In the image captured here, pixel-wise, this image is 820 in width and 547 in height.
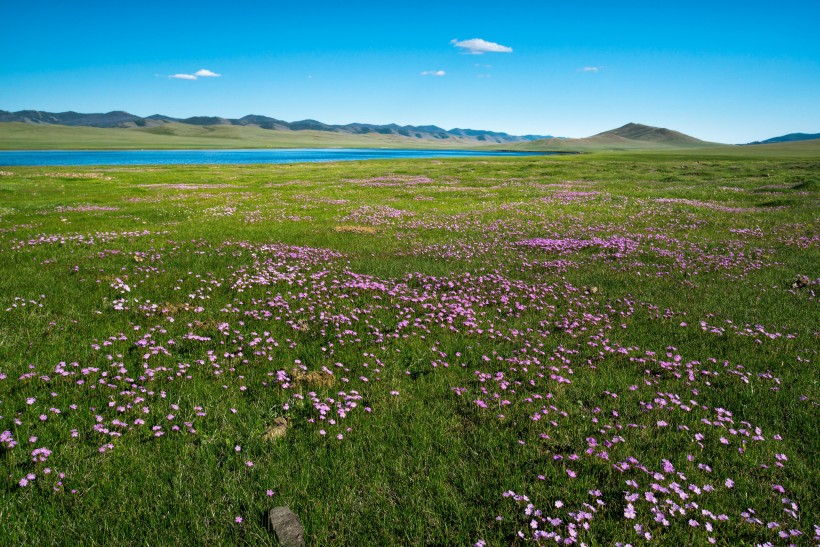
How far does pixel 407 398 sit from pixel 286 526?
9.21 feet

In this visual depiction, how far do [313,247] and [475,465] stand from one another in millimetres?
13172

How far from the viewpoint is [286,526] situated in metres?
4.14

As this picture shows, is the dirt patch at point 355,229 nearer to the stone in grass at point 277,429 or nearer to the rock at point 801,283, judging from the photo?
the stone in grass at point 277,429

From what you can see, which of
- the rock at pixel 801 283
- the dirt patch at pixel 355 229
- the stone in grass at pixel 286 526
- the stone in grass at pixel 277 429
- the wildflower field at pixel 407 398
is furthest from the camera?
the dirt patch at pixel 355 229

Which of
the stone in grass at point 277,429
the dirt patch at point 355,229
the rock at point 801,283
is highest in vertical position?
the dirt patch at point 355,229

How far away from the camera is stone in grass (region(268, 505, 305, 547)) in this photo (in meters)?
4.04

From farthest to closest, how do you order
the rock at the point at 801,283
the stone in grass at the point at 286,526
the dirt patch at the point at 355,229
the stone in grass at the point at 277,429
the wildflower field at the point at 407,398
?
the dirt patch at the point at 355,229 < the rock at the point at 801,283 < the stone in grass at the point at 277,429 < the wildflower field at the point at 407,398 < the stone in grass at the point at 286,526

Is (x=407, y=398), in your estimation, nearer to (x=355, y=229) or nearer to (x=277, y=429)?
(x=277, y=429)

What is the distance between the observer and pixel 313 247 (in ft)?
55.8

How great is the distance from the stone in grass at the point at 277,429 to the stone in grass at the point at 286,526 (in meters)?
1.39

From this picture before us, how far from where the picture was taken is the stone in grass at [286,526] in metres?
4.04

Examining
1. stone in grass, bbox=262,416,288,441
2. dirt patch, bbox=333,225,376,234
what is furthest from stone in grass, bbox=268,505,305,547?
dirt patch, bbox=333,225,376,234

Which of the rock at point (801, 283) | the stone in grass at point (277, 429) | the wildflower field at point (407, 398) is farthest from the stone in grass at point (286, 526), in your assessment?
the rock at point (801, 283)

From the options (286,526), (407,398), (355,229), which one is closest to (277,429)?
(286,526)
